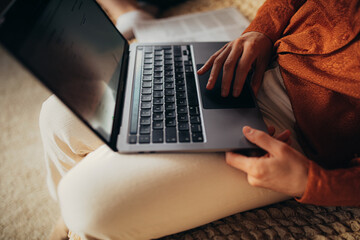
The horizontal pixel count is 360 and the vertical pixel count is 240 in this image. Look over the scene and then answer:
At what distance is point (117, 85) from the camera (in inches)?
19.9

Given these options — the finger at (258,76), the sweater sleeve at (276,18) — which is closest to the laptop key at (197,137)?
the finger at (258,76)

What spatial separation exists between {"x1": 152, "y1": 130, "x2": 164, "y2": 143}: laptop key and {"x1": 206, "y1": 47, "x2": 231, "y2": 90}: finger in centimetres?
16

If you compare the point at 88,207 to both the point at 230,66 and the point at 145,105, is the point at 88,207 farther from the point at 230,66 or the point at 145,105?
the point at 230,66

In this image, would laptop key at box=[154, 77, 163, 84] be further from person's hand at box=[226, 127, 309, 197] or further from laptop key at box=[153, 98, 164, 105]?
person's hand at box=[226, 127, 309, 197]

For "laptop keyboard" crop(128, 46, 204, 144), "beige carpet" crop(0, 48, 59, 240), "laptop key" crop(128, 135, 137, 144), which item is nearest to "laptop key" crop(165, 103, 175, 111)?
"laptop keyboard" crop(128, 46, 204, 144)

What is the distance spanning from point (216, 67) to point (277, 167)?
10.0 inches

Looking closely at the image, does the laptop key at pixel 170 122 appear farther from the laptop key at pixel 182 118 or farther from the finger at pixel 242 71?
the finger at pixel 242 71

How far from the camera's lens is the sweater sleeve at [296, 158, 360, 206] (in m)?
0.38

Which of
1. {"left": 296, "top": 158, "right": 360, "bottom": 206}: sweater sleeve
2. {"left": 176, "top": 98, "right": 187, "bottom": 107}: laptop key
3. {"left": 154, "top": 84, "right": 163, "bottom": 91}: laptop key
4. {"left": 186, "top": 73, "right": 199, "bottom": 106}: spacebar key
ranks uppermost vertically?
{"left": 154, "top": 84, "right": 163, "bottom": 91}: laptop key

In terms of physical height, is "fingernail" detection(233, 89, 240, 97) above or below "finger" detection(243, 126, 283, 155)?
above

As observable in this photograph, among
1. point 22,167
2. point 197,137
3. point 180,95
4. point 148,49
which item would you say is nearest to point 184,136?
point 197,137

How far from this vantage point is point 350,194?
0.38 m

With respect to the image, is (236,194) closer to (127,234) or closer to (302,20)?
(127,234)

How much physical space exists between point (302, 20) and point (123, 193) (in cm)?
60
